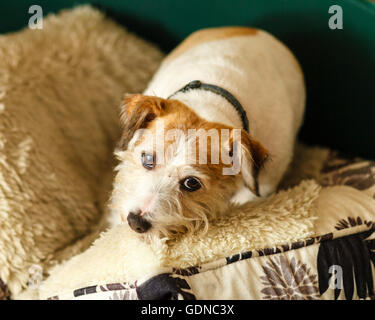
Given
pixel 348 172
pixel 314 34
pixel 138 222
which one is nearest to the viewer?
pixel 138 222

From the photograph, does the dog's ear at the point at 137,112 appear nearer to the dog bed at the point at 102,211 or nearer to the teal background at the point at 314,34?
the dog bed at the point at 102,211

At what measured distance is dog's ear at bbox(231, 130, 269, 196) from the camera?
125 cm

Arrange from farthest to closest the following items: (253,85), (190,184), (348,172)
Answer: (348,172) < (253,85) < (190,184)

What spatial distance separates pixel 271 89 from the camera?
1.57 m

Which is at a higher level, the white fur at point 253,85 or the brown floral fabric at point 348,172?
the white fur at point 253,85

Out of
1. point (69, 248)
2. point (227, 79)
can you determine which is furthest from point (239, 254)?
point (69, 248)

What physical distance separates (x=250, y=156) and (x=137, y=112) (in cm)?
38

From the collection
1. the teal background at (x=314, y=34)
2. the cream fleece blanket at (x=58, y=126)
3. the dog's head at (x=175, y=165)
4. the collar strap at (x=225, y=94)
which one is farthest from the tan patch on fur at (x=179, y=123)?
the teal background at (x=314, y=34)

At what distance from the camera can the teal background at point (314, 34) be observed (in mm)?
1753

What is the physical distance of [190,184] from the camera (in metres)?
1.26

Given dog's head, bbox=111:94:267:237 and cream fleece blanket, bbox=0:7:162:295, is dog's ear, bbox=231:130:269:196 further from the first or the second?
cream fleece blanket, bbox=0:7:162:295

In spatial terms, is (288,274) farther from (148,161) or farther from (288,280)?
(148,161)

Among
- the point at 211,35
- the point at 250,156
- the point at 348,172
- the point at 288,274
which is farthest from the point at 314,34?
the point at 288,274
